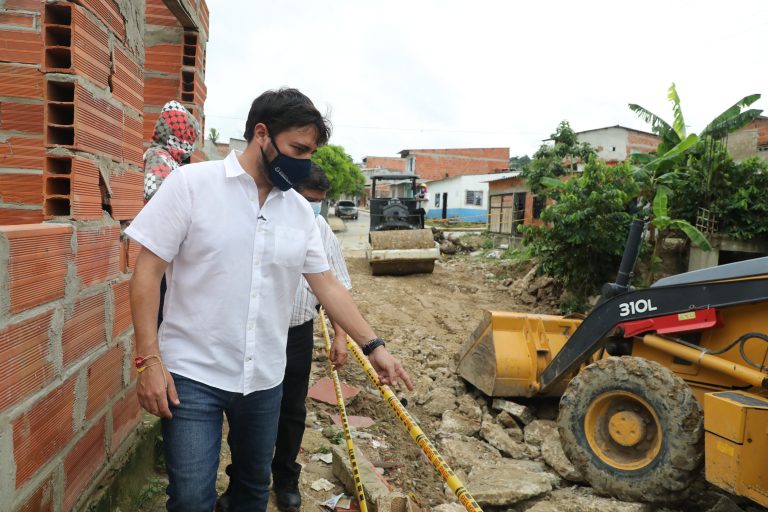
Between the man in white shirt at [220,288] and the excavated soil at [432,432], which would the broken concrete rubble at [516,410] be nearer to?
the excavated soil at [432,432]

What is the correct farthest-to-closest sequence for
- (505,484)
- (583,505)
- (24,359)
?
(505,484)
(583,505)
(24,359)

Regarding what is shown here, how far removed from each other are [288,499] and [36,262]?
185 cm

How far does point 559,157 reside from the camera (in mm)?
17344

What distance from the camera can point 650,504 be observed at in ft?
11.4

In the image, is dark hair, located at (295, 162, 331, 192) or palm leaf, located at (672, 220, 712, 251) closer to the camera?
dark hair, located at (295, 162, 331, 192)

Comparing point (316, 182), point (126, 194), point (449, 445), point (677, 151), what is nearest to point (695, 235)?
point (677, 151)

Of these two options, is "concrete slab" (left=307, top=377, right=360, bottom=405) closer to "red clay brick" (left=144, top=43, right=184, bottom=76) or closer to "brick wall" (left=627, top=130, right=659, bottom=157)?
"red clay brick" (left=144, top=43, right=184, bottom=76)

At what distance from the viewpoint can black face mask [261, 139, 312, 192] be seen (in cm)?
190

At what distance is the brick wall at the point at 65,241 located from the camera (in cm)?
163

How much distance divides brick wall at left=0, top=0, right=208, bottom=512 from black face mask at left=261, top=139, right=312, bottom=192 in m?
0.74

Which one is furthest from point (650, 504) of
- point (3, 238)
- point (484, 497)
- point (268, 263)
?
point (3, 238)

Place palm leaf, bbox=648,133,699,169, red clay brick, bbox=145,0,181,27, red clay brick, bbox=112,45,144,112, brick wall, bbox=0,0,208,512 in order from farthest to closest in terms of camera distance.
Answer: palm leaf, bbox=648,133,699,169, red clay brick, bbox=145,0,181,27, red clay brick, bbox=112,45,144,112, brick wall, bbox=0,0,208,512

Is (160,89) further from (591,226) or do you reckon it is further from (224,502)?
(591,226)

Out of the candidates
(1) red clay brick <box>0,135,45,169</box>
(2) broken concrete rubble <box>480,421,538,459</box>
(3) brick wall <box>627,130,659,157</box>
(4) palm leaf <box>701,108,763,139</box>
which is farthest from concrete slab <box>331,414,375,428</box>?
(3) brick wall <box>627,130,659,157</box>
